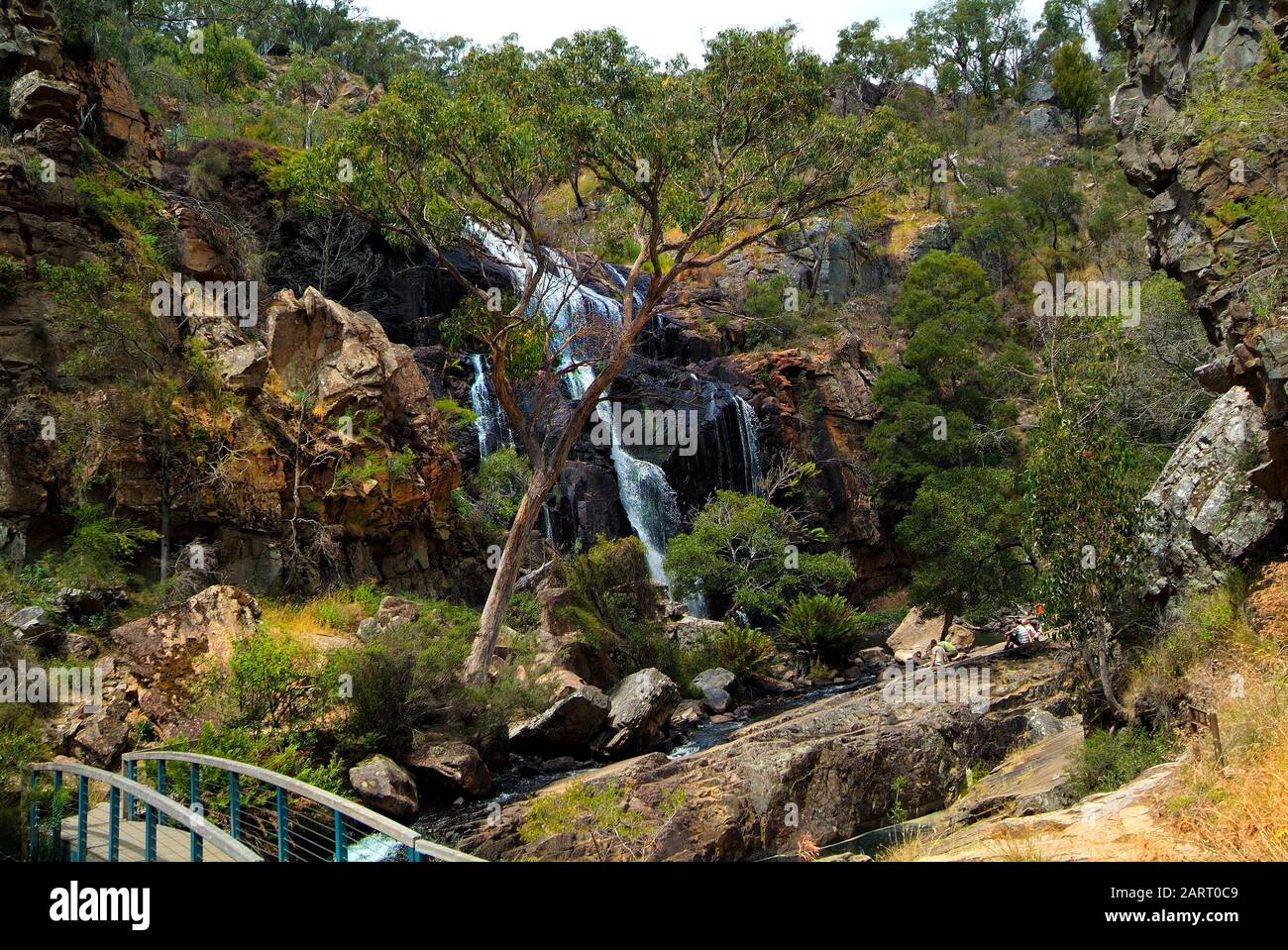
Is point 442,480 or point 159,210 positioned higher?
point 159,210

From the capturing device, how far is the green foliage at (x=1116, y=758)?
9.37 meters

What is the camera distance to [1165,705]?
10.4 m

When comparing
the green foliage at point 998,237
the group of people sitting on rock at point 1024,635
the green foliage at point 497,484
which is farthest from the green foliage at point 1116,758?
the green foliage at point 998,237

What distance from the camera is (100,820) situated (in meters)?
8.70

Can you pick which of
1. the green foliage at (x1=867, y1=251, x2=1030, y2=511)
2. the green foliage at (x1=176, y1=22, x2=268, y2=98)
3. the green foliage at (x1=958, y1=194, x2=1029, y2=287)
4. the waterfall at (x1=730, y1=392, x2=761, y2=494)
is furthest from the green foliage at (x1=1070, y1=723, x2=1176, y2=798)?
the green foliage at (x1=176, y1=22, x2=268, y2=98)

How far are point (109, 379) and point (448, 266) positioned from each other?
6344 millimetres

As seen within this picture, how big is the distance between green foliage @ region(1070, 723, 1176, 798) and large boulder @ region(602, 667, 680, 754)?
709 cm

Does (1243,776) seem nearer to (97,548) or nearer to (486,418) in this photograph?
(97,548)

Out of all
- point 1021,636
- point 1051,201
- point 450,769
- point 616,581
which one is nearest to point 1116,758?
point 450,769


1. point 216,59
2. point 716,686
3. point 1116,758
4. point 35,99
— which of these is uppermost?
point 216,59

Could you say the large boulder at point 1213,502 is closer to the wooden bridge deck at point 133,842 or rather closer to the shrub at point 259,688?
the shrub at point 259,688

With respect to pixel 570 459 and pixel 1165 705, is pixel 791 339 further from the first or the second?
pixel 1165 705

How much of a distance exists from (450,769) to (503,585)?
4.45m

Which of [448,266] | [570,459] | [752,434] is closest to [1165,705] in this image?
[448,266]
